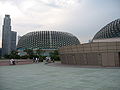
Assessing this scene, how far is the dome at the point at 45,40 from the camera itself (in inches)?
5236

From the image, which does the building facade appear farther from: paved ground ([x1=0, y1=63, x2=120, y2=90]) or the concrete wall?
paved ground ([x1=0, y1=63, x2=120, y2=90])

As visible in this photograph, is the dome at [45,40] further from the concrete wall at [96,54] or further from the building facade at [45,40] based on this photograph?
the concrete wall at [96,54]

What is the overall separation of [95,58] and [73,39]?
12252 centimetres

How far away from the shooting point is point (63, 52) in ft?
110

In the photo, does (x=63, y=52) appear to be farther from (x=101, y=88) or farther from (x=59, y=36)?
(x=59, y=36)

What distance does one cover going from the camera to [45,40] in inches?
5290

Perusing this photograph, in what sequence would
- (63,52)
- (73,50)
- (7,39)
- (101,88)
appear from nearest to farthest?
(101,88) → (73,50) → (63,52) → (7,39)

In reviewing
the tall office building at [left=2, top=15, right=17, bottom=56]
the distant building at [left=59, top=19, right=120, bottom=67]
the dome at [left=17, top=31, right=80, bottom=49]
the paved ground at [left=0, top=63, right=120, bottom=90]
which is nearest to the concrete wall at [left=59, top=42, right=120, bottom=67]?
the distant building at [left=59, top=19, right=120, bottom=67]

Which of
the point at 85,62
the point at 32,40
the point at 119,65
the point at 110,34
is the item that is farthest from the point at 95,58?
the point at 32,40

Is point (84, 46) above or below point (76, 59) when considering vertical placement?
above

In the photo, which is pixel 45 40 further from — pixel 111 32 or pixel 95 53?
pixel 95 53

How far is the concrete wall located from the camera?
78.1ft

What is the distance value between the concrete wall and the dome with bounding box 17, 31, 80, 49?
101740 mm

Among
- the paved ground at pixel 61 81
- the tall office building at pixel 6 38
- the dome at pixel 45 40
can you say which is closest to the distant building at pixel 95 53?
the paved ground at pixel 61 81
